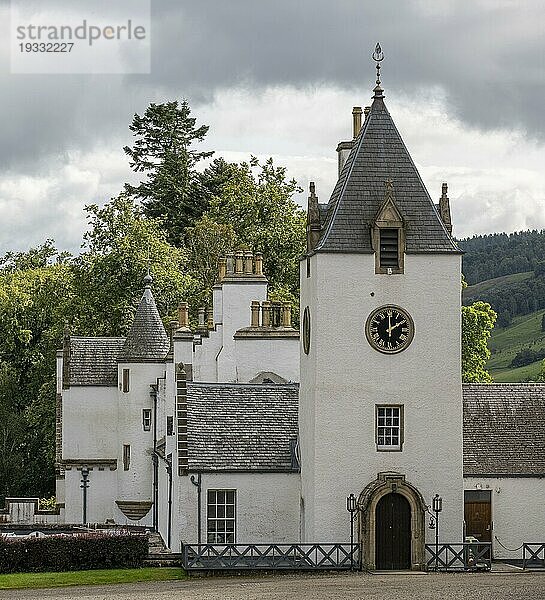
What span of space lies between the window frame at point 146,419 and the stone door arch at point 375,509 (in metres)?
20.2

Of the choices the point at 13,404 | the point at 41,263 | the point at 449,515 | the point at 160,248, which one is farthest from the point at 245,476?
the point at 41,263

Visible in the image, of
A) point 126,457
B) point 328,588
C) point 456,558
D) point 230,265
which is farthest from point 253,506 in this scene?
point 126,457

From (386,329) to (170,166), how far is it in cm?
5734

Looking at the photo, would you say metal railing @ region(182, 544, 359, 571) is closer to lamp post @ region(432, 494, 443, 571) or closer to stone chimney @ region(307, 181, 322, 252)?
lamp post @ region(432, 494, 443, 571)

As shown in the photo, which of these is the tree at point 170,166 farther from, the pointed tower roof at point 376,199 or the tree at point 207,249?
the pointed tower roof at point 376,199

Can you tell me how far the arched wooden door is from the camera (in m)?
41.2

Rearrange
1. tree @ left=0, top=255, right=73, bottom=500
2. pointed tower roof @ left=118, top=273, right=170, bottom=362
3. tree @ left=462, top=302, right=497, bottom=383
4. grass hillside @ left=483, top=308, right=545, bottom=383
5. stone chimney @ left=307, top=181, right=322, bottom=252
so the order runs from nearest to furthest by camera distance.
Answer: stone chimney @ left=307, top=181, right=322, bottom=252
pointed tower roof @ left=118, top=273, right=170, bottom=362
tree @ left=462, top=302, right=497, bottom=383
tree @ left=0, top=255, right=73, bottom=500
grass hillside @ left=483, top=308, right=545, bottom=383

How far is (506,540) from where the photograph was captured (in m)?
45.0

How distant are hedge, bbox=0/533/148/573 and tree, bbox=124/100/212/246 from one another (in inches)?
2096

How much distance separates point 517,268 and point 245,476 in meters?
160

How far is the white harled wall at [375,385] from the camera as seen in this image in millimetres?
41375

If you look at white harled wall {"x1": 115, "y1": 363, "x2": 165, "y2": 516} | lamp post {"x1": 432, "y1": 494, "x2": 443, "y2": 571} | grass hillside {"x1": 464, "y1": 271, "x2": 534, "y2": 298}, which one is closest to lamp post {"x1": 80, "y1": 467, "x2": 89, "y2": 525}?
white harled wall {"x1": 115, "y1": 363, "x2": 165, "y2": 516}

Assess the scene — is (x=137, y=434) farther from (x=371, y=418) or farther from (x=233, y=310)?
(x=371, y=418)

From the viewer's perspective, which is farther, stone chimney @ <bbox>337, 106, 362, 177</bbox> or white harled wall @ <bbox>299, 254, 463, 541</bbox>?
stone chimney @ <bbox>337, 106, 362, 177</bbox>
